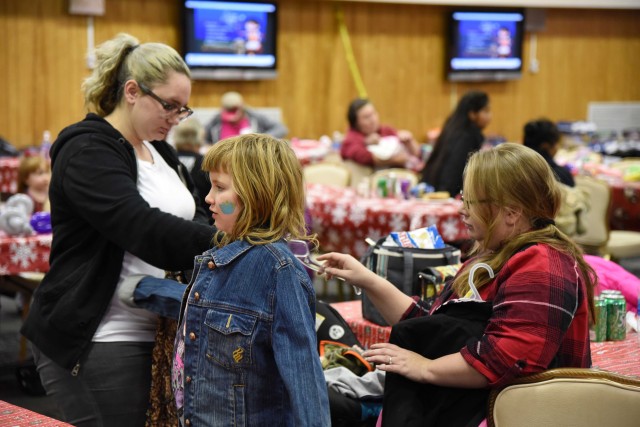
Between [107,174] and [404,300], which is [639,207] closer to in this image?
[404,300]

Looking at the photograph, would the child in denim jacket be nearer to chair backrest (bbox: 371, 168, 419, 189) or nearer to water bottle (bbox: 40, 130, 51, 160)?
chair backrest (bbox: 371, 168, 419, 189)

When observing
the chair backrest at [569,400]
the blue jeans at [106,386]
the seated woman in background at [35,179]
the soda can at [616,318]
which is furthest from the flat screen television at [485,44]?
the chair backrest at [569,400]

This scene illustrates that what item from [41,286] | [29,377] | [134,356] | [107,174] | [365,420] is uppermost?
[107,174]

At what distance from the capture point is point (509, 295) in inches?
84.2

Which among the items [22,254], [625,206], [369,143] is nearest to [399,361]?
[22,254]

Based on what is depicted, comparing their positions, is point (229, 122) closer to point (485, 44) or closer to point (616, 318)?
point (485, 44)

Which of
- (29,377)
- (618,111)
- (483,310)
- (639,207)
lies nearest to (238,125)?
(639,207)

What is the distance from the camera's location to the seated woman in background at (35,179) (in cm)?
570

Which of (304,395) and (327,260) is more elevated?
(327,260)

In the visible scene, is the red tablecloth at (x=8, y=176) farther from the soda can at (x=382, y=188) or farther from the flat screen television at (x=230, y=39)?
the soda can at (x=382, y=188)

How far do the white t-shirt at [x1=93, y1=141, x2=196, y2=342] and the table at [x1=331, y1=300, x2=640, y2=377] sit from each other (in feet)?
2.81

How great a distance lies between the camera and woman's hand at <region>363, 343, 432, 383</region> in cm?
222

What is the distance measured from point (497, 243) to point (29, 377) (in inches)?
122

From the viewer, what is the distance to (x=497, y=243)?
7.53ft
